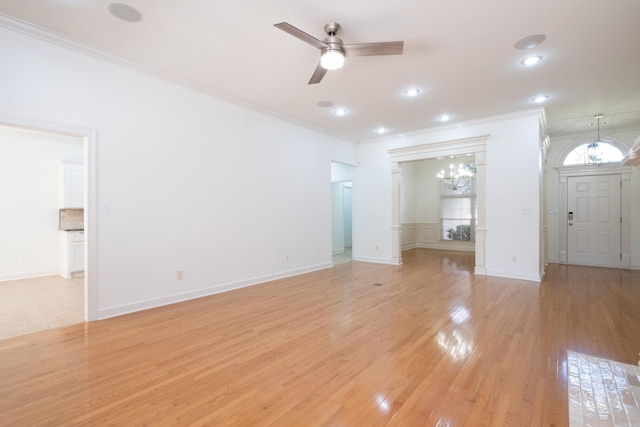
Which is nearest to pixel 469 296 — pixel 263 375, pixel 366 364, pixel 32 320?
pixel 366 364

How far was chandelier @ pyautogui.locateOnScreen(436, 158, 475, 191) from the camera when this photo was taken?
894 centimetres

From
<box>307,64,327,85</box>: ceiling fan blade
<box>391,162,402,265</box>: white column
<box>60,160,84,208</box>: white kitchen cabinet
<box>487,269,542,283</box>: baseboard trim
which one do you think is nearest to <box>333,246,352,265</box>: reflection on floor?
<box>391,162,402,265</box>: white column

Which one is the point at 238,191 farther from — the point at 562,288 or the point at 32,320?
the point at 562,288

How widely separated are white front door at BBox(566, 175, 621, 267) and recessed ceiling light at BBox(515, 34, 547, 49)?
5461mm

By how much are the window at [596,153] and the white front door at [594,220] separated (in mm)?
357

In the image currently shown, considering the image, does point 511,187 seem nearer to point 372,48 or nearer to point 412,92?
point 412,92

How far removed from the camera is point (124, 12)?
2629 mm

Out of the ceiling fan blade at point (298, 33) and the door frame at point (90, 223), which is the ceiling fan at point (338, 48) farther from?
the door frame at point (90, 223)

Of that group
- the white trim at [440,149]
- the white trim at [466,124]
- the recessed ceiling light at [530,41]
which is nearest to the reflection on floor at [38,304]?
the recessed ceiling light at [530,41]

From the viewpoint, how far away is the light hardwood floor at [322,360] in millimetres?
1794

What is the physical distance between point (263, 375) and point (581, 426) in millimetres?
1962

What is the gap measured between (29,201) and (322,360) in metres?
6.53

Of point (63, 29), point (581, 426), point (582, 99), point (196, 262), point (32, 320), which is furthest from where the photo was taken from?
point (582, 99)

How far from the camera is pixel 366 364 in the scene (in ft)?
7.74
